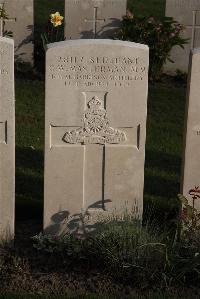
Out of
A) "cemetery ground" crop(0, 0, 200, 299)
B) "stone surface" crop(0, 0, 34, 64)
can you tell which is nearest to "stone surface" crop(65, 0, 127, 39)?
"stone surface" crop(0, 0, 34, 64)

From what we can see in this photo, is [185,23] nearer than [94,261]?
No

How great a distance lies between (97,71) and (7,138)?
0.83 metres

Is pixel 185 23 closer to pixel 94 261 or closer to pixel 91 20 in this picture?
pixel 91 20

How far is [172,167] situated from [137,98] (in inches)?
89.4

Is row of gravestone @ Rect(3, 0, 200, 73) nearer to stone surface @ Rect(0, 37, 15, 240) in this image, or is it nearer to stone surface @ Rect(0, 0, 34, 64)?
stone surface @ Rect(0, 0, 34, 64)

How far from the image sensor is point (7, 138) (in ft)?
17.0

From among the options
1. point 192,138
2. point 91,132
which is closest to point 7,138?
point 91,132

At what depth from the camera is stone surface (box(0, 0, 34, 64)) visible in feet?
34.9

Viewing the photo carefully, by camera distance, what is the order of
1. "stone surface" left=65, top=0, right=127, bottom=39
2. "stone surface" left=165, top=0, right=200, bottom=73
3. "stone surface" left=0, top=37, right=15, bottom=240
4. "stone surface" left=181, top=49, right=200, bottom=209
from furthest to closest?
"stone surface" left=165, top=0, right=200, bottom=73 → "stone surface" left=65, top=0, right=127, bottom=39 → "stone surface" left=181, top=49, right=200, bottom=209 → "stone surface" left=0, top=37, right=15, bottom=240

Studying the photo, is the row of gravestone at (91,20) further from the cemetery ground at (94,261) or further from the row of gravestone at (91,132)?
the row of gravestone at (91,132)

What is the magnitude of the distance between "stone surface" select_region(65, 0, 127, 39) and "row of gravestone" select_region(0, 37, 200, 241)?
561 centimetres

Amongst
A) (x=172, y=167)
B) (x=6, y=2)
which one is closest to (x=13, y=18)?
(x=6, y=2)

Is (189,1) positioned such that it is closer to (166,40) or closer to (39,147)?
(166,40)

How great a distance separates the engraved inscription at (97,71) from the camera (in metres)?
5.07
